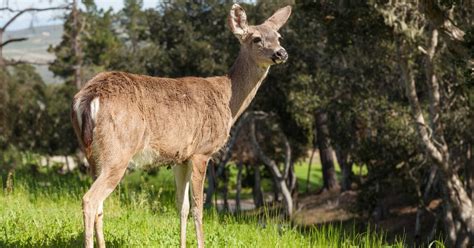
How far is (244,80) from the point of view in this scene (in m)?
7.13

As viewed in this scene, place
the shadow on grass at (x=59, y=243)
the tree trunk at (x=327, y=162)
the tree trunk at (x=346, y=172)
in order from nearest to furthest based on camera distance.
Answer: the shadow on grass at (x=59, y=243), the tree trunk at (x=346, y=172), the tree trunk at (x=327, y=162)

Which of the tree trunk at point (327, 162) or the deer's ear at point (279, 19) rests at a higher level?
the deer's ear at point (279, 19)

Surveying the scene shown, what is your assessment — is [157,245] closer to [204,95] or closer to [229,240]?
[229,240]

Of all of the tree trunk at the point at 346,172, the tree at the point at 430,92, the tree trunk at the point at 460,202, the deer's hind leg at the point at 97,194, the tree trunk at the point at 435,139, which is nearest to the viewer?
the deer's hind leg at the point at 97,194

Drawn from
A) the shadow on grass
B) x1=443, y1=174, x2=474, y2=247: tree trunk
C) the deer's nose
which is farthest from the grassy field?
x1=443, y1=174, x2=474, y2=247: tree trunk

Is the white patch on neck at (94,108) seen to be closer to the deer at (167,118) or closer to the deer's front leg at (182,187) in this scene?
the deer at (167,118)

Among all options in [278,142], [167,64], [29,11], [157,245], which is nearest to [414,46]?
[29,11]

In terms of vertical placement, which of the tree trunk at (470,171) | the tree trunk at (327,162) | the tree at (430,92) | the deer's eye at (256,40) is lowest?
the tree trunk at (327,162)

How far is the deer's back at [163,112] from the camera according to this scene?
5316 millimetres

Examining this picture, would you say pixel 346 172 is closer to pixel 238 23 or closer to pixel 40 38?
pixel 40 38

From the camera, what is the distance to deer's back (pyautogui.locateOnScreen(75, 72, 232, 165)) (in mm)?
5316

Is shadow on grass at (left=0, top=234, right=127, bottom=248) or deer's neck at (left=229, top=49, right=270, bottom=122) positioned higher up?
deer's neck at (left=229, top=49, right=270, bottom=122)

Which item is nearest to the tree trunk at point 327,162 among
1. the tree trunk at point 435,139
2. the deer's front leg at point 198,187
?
the tree trunk at point 435,139

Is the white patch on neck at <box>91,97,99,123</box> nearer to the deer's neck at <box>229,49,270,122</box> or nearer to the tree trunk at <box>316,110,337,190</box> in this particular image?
the deer's neck at <box>229,49,270,122</box>
